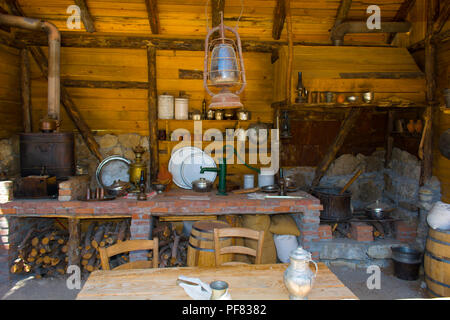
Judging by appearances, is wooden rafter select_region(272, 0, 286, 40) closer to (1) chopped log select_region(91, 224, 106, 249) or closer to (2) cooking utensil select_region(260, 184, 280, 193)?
(2) cooking utensil select_region(260, 184, 280, 193)

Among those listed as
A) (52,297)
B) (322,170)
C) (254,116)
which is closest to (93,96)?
(254,116)

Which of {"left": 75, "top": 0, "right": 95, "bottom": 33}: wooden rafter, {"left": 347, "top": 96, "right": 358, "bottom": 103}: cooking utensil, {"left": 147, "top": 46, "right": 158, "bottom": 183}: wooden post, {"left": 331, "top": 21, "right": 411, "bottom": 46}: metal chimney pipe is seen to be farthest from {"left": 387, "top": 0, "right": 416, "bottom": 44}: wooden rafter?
{"left": 75, "top": 0, "right": 95, "bottom": 33}: wooden rafter

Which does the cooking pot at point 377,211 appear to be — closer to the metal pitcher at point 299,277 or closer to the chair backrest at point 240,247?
the chair backrest at point 240,247

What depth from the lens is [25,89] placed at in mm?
5207

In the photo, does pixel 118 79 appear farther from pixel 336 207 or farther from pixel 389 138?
pixel 389 138

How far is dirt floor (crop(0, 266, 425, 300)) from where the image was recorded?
4.02 meters

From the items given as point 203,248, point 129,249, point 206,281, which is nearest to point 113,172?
point 203,248

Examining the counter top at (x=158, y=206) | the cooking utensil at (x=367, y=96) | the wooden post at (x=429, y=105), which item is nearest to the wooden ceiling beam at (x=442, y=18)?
the wooden post at (x=429, y=105)

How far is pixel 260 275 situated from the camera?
2.46 m

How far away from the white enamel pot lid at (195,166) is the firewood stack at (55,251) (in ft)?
4.18

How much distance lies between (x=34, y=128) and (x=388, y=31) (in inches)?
233

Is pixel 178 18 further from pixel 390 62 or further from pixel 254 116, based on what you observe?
pixel 390 62

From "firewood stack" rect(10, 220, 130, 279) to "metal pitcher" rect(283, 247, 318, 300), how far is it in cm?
313

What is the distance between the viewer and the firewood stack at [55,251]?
448 centimetres
